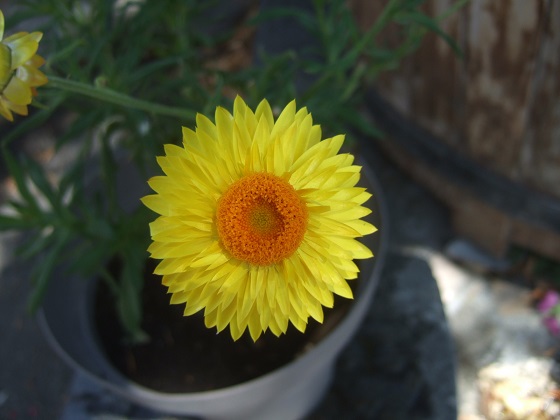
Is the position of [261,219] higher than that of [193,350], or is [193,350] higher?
[261,219]

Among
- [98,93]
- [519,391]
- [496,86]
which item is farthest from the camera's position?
[519,391]

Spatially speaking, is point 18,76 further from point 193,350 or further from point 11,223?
point 193,350

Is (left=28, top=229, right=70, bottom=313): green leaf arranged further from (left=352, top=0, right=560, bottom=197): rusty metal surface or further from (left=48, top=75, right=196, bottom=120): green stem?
(left=352, top=0, right=560, bottom=197): rusty metal surface

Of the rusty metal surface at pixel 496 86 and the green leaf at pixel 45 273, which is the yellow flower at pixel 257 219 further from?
the rusty metal surface at pixel 496 86

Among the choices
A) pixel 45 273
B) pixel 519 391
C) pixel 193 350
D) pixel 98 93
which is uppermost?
pixel 98 93

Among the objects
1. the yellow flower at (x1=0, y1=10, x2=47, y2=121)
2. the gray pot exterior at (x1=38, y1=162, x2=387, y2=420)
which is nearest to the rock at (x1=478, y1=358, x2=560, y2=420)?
the gray pot exterior at (x1=38, y1=162, x2=387, y2=420)

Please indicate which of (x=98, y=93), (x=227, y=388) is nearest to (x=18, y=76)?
(x=98, y=93)

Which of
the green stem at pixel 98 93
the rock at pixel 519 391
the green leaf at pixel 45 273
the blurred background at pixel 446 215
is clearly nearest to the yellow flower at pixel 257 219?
the green stem at pixel 98 93

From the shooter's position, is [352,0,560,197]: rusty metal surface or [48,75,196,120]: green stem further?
[352,0,560,197]: rusty metal surface
